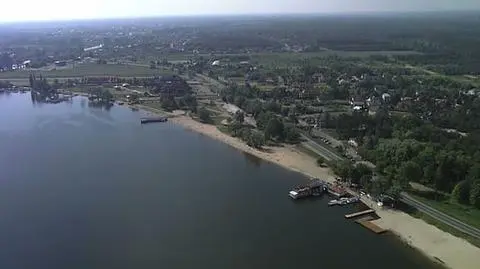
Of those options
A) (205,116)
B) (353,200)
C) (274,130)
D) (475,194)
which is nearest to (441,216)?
(475,194)

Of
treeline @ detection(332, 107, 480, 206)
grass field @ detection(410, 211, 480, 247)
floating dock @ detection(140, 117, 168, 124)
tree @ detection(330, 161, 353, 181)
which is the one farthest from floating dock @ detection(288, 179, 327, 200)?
floating dock @ detection(140, 117, 168, 124)

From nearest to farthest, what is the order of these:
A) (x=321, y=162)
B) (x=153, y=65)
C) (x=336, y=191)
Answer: (x=336, y=191) < (x=321, y=162) < (x=153, y=65)

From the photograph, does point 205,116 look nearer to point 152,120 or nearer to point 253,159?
point 152,120

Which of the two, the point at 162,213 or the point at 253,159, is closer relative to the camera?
the point at 162,213

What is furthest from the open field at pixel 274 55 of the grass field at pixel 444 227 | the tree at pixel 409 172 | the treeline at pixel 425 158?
the grass field at pixel 444 227

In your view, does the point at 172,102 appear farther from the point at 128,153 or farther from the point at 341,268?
the point at 341,268

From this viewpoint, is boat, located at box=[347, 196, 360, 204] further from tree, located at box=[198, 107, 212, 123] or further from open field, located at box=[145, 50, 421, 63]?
open field, located at box=[145, 50, 421, 63]

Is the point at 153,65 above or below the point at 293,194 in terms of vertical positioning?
above
